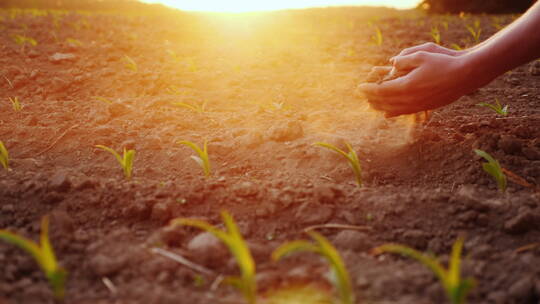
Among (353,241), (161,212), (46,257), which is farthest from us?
(161,212)

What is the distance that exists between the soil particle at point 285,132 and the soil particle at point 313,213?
2.46 ft

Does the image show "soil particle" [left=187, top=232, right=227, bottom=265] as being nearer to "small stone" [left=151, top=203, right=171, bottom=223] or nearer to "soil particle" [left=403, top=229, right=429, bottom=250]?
"small stone" [left=151, top=203, right=171, bottom=223]

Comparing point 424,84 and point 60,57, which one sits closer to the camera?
point 424,84

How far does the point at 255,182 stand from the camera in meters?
1.74

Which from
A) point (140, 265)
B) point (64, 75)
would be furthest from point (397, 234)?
point (64, 75)

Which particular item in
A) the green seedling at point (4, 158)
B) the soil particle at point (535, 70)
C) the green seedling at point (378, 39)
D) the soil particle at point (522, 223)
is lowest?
the soil particle at point (522, 223)

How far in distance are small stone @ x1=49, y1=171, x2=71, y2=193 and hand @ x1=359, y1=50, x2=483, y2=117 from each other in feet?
4.30

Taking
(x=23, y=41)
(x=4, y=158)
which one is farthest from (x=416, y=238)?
(x=23, y=41)

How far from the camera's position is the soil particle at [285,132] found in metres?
2.24

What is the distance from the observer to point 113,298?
108cm

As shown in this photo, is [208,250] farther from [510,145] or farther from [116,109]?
[116,109]

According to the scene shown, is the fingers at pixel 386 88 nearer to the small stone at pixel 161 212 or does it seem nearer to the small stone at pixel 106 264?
the small stone at pixel 161 212

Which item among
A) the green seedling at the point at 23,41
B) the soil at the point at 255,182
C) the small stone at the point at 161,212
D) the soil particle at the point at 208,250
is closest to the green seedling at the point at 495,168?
the soil at the point at 255,182

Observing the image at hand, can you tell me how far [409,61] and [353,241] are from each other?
875 mm
